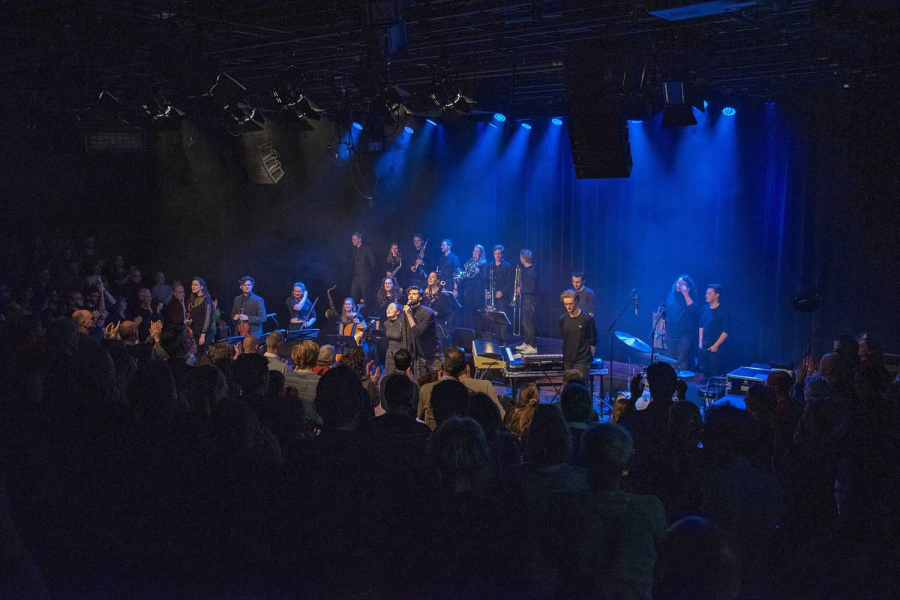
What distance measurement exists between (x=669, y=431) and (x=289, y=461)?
202 centimetres

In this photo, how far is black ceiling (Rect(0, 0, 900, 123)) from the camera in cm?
754

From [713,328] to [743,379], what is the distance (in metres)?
2.16

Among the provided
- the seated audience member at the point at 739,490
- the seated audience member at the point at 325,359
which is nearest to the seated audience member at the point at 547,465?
the seated audience member at the point at 739,490

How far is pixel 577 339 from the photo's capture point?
28.3 feet

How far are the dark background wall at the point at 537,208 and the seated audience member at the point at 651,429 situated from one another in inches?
292

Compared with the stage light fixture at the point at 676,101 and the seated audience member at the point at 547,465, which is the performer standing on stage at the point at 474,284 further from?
the seated audience member at the point at 547,465

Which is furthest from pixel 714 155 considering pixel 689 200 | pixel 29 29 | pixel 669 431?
pixel 29 29

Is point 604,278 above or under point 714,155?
under

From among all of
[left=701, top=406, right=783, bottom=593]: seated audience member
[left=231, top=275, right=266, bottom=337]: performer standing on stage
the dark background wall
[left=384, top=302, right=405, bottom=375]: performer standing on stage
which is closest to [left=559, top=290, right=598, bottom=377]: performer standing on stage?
[left=384, top=302, right=405, bottom=375]: performer standing on stage

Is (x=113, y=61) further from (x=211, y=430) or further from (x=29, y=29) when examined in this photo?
(x=211, y=430)

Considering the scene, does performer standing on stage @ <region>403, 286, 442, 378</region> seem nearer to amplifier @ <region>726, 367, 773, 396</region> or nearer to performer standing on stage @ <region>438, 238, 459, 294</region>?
amplifier @ <region>726, 367, 773, 396</region>

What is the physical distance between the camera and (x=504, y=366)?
28.2ft

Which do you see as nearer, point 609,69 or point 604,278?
point 609,69

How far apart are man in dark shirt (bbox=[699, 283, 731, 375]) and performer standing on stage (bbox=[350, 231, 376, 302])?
20.6 ft
